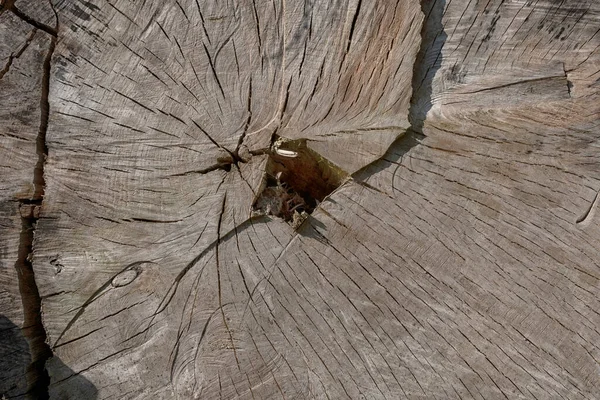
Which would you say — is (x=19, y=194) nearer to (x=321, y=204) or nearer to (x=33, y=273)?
(x=33, y=273)

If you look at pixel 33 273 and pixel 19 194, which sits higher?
pixel 19 194

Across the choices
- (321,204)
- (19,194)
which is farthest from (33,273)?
(321,204)

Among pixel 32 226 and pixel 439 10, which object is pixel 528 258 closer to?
pixel 439 10

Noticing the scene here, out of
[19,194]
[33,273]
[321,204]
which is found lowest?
[33,273]

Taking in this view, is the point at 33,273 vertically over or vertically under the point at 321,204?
under
